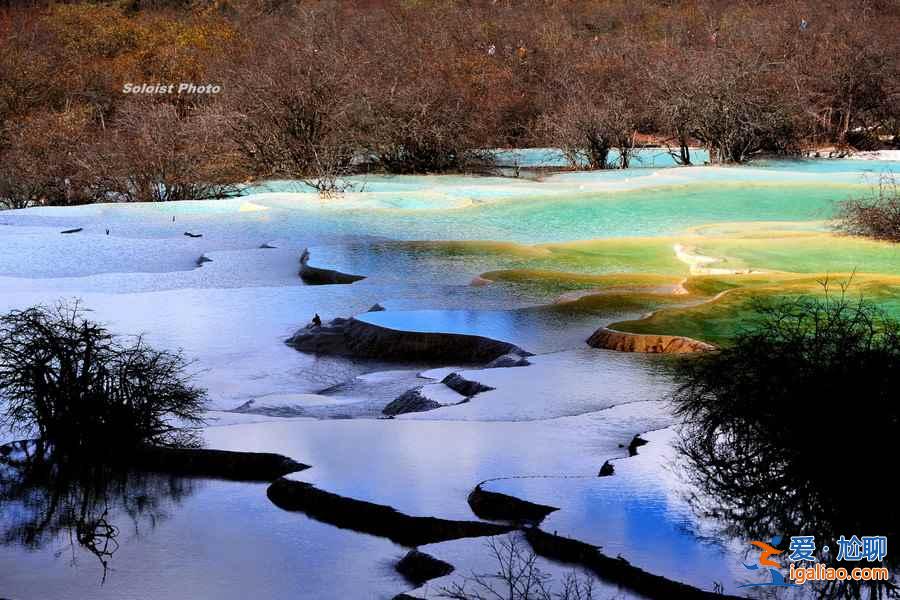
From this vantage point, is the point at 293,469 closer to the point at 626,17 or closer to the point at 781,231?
the point at 781,231

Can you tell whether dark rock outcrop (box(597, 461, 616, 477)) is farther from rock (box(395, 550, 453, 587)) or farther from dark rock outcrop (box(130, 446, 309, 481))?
dark rock outcrop (box(130, 446, 309, 481))

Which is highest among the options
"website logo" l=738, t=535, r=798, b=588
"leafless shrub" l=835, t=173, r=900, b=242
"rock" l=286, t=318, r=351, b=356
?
"leafless shrub" l=835, t=173, r=900, b=242

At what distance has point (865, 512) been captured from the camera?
314cm

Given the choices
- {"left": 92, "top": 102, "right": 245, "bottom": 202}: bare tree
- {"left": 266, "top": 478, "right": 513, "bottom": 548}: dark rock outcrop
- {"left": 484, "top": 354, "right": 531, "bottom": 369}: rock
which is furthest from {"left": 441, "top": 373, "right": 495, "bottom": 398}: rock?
{"left": 92, "top": 102, "right": 245, "bottom": 202}: bare tree

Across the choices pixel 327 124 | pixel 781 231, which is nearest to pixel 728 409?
pixel 781 231

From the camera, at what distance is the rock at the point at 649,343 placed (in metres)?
6.29

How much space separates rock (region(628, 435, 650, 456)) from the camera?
14.7ft

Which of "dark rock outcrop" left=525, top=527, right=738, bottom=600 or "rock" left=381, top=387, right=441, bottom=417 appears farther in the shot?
"rock" left=381, top=387, right=441, bottom=417

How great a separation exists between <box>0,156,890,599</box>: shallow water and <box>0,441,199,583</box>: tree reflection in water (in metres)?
0.10

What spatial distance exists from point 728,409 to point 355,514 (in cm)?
138

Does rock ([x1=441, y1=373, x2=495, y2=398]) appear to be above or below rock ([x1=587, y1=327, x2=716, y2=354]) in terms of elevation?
below

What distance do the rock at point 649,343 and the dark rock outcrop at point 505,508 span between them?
2543 millimetres

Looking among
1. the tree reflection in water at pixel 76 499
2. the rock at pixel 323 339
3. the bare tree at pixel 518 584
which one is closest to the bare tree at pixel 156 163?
the rock at pixel 323 339

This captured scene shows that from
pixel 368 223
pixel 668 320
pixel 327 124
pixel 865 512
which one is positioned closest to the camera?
pixel 865 512
